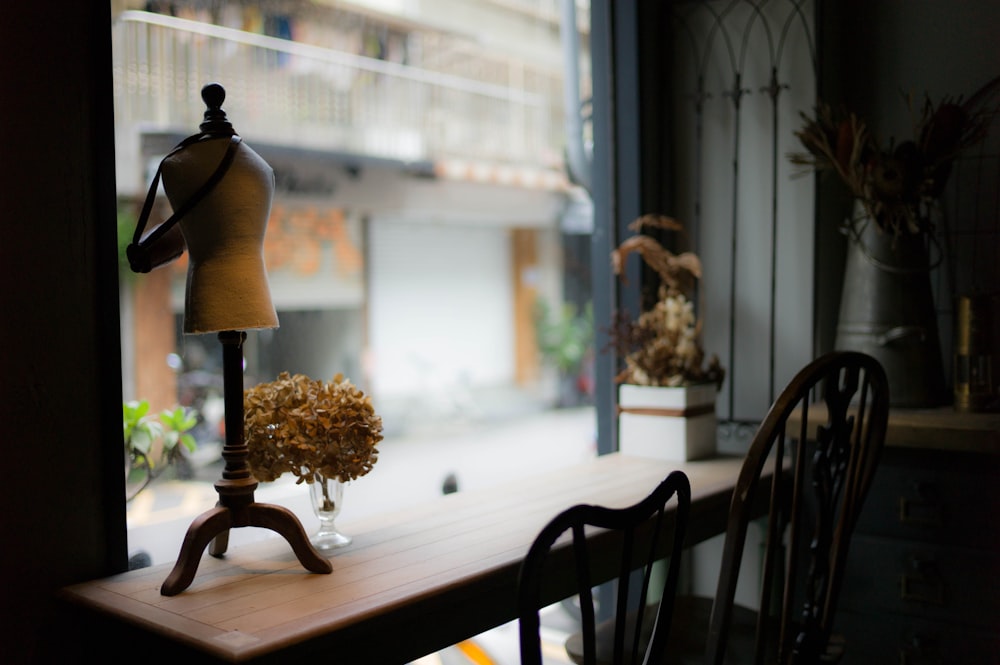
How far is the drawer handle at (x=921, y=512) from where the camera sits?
69.7 inches

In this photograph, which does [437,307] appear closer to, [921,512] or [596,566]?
[921,512]

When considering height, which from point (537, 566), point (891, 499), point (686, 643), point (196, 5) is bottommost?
point (686, 643)

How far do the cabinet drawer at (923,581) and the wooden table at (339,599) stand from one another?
2.32 ft

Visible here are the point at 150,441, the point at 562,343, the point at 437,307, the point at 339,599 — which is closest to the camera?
the point at 339,599

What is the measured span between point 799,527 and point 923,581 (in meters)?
0.51

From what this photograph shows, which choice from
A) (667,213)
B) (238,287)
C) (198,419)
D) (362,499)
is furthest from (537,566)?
(667,213)

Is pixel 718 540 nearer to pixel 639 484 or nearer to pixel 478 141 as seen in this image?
pixel 639 484

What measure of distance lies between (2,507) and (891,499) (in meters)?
1.59

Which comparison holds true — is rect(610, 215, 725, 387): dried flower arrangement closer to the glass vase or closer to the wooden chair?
the wooden chair

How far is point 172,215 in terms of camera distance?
1266 millimetres

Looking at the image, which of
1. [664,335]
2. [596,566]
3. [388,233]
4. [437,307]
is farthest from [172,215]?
[437,307]

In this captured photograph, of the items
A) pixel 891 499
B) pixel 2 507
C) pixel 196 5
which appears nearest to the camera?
pixel 2 507

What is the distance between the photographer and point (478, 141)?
7.30 m

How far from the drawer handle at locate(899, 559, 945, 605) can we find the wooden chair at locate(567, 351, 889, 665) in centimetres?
23
